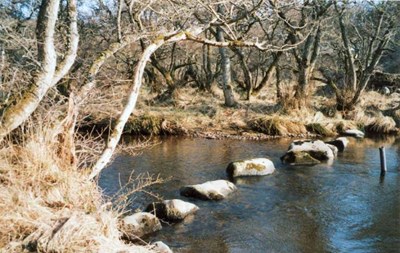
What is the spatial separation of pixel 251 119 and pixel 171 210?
451 inches

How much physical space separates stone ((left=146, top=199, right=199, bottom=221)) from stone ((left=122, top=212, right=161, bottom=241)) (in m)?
0.31

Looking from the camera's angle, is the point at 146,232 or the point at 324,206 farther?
the point at 324,206

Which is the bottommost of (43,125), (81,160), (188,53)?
(81,160)

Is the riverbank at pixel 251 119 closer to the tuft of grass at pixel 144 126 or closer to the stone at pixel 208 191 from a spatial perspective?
the tuft of grass at pixel 144 126

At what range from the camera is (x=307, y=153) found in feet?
46.9

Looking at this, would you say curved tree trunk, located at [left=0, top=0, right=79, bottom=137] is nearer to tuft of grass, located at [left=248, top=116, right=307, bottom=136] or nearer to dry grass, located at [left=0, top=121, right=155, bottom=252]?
dry grass, located at [left=0, top=121, right=155, bottom=252]

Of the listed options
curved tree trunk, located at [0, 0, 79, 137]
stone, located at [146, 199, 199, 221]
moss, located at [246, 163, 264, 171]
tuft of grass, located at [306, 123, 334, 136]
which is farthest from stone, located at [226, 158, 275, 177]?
curved tree trunk, located at [0, 0, 79, 137]

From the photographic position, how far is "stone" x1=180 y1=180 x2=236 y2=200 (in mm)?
10188

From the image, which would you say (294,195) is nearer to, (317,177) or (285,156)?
(317,177)

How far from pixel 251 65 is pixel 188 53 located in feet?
11.2

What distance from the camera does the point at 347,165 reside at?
13641 millimetres

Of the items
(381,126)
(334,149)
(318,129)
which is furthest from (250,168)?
(381,126)

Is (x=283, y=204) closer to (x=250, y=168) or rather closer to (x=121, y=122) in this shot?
(x=250, y=168)

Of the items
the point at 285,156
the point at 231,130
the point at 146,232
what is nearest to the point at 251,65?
the point at 231,130
